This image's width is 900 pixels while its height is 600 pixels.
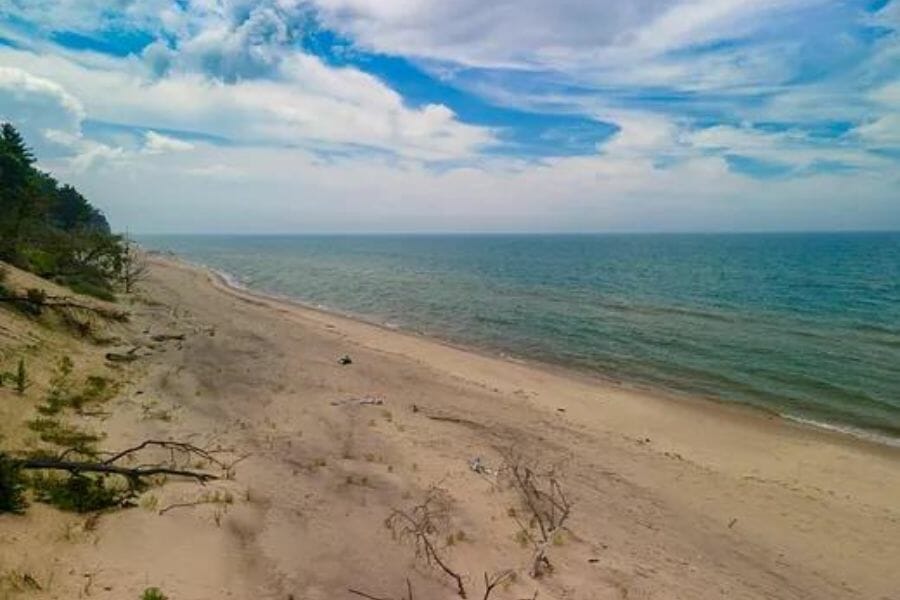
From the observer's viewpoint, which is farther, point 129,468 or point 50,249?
point 50,249

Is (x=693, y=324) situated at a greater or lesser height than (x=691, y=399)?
greater

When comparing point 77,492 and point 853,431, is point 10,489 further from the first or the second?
point 853,431

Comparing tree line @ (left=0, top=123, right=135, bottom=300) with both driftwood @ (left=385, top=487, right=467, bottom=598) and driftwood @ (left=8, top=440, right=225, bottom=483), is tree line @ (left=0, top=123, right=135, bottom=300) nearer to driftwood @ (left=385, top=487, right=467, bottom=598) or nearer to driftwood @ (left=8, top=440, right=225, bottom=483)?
driftwood @ (left=8, top=440, right=225, bottom=483)

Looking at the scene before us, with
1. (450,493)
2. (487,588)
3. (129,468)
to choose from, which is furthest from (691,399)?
(129,468)

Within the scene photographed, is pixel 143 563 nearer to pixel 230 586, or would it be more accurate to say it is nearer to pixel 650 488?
pixel 230 586

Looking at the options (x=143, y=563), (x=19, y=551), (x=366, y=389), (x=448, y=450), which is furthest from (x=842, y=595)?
(x=366, y=389)

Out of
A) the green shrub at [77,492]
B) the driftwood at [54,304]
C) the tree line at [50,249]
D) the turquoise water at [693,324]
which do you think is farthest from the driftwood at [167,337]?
the turquoise water at [693,324]

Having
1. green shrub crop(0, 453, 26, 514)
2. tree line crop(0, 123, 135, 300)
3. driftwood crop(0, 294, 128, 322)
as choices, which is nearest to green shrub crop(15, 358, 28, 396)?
driftwood crop(0, 294, 128, 322)
